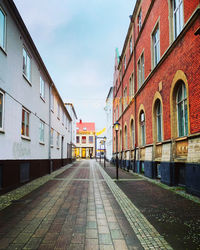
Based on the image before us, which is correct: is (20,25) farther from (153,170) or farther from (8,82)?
(153,170)

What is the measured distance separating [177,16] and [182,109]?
3928 millimetres

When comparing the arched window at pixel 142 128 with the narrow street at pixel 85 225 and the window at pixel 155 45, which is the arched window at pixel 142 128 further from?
the narrow street at pixel 85 225

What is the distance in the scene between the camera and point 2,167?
7.73 m

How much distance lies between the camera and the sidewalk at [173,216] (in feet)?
12.1

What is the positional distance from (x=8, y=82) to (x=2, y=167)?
9.85ft

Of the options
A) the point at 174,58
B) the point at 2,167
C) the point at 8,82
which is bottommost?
the point at 2,167

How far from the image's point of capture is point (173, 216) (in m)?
5.01

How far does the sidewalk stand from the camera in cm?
370

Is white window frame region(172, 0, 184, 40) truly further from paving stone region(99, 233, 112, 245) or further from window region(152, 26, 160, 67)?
paving stone region(99, 233, 112, 245)

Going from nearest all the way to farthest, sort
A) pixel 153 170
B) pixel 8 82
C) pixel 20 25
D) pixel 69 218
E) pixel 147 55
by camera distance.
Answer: pixel 69 218, pixel 8 82, pixel 20 25, pixel 153 170, pixel 147 55

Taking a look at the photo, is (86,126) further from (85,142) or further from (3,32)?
(3,32)

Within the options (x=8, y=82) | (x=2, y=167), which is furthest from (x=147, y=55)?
(x=2, y=167)

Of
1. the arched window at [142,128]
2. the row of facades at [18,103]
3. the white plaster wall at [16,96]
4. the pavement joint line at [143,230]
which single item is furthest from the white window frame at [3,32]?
the arched window at [142,128]

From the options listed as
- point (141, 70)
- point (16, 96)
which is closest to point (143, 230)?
point (16, 96)
